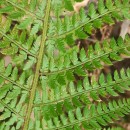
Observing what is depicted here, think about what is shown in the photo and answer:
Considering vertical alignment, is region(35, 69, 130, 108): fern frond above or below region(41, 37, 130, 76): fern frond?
below

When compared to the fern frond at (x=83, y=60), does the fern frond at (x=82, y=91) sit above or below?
below

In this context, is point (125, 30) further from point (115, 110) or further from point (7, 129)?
point (7, 129)

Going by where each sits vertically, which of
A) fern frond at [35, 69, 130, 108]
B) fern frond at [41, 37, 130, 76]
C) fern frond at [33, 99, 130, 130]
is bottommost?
fern frond at [33, 99, 130, 130]

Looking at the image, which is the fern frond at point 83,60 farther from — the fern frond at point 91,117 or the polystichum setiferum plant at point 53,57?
the fern frond at point 91,117

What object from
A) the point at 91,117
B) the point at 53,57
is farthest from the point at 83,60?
the point at 91,117

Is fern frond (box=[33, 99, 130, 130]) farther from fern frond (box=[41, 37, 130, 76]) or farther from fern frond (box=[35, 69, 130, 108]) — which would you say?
fern frond (box=[41, 37, 130, 76])

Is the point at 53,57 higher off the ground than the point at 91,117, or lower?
higher

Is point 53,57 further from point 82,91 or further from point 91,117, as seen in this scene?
point 91,117

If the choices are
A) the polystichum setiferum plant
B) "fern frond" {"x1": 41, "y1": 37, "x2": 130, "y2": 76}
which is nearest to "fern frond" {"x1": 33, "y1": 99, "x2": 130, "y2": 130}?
the polystichum setiferum plant

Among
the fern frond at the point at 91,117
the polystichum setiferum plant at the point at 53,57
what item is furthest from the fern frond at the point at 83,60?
the fern frond at the point at 91,117

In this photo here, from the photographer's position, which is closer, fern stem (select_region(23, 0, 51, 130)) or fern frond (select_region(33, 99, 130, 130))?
fern stem (select_region(23, 0, 51, 130))

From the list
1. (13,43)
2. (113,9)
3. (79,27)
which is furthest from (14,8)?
(113,9)
